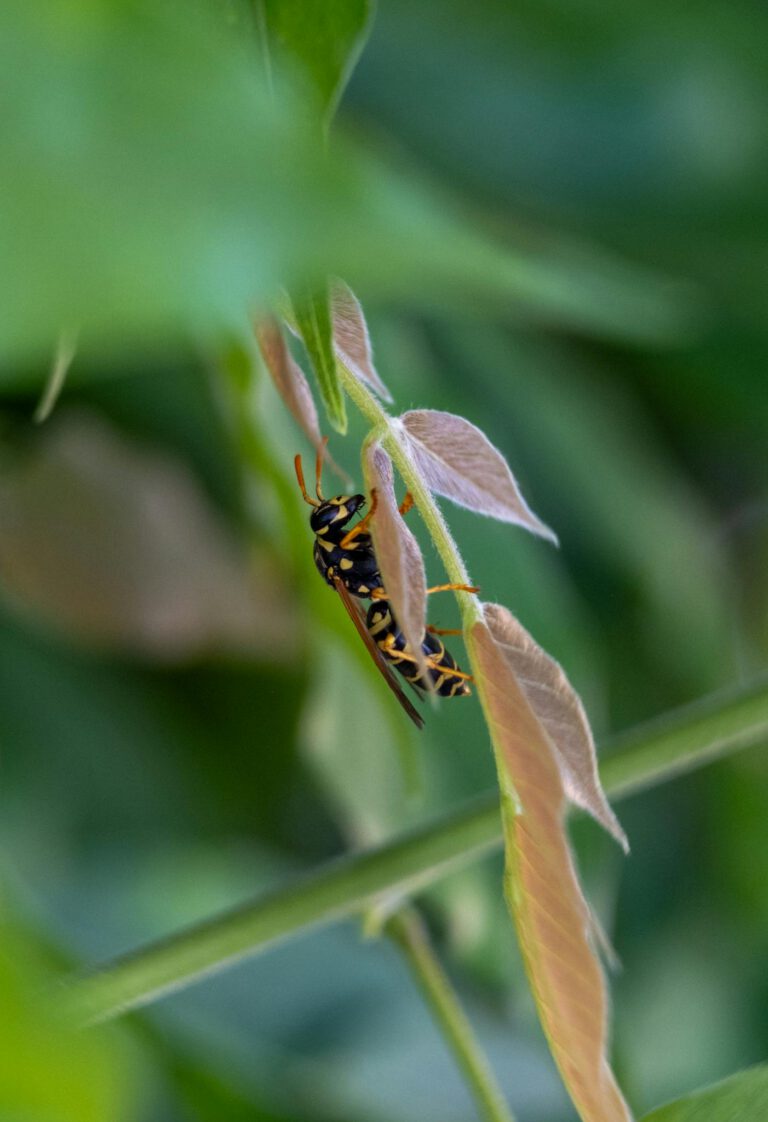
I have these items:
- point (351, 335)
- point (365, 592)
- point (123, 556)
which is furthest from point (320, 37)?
point (123, 556)

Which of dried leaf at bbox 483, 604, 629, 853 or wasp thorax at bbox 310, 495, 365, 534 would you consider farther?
wasp thorax at bbox 310, 495, 365, 534

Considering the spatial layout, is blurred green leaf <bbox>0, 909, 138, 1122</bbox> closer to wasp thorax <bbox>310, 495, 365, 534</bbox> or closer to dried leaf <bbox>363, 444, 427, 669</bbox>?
dried leaf <bbox>363, 444, 427, 669</bbox>

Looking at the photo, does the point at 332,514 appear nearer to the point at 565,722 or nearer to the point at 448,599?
the point at 448,599

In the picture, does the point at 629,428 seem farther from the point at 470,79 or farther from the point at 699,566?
the point at 470,79

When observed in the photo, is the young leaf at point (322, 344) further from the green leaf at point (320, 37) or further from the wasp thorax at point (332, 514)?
the wasp thorax at point (332, 514)

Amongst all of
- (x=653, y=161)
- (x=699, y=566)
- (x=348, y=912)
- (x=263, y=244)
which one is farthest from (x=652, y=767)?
(x=653, y=161)

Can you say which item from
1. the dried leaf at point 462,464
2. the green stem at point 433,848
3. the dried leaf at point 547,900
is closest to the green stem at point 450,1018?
the green stem at point 433,848

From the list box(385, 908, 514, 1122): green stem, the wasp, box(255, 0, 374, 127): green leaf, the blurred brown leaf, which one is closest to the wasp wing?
the wasp
